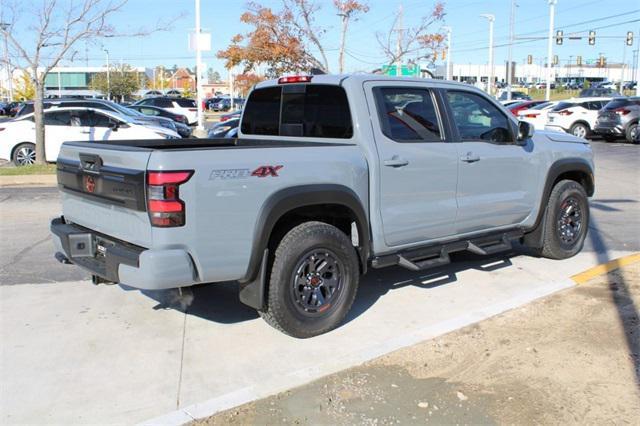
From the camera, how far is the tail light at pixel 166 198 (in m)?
3.84

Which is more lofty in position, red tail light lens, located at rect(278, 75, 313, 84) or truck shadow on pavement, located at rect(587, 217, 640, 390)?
red tail light lens, located at rect(278, 75, 313, 84)

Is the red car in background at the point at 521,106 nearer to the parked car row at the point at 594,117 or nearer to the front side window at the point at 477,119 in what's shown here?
the parked car row at the point at 594,117

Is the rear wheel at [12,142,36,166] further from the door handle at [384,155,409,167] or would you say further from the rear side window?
the door handle at [384,155,409,167]

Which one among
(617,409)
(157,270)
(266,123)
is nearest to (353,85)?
(266,123)

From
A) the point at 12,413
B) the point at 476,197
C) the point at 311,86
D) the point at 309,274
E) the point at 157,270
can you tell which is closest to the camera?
the point at 12,413

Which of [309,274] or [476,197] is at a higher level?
[476,197]

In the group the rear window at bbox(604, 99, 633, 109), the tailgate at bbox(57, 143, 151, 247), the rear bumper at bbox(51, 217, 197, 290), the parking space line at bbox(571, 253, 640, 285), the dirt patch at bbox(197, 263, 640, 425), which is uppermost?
the rear window at bbox(604, 99, 633, 109)

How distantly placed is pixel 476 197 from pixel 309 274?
1.91 m

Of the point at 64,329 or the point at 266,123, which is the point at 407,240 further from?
the point at 64,329

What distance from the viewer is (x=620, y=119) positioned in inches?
874

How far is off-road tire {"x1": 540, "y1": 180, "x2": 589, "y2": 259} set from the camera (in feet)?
21.6

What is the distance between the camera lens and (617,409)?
3.66m

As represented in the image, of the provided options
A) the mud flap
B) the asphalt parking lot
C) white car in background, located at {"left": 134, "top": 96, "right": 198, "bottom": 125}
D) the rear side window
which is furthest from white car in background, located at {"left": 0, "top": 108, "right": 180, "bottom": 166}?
white car in background, located at {"left": 134, "top": 96, "right": 198, "bottom": 125}

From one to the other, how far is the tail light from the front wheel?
0.84 metres
